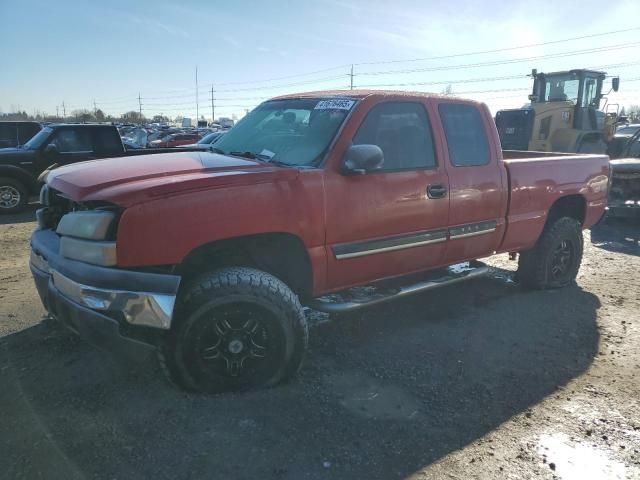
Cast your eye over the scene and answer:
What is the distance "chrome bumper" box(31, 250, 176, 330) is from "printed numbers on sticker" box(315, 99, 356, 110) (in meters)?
1.90

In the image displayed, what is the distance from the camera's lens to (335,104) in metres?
3.80

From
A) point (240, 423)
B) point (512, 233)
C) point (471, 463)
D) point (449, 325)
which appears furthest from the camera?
point (512, 233)

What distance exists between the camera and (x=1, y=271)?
5.82 metres

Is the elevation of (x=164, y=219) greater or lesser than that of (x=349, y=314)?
greater

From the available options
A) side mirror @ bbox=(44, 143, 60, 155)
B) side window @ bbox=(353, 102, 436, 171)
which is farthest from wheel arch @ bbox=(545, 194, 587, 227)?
side mirror @ bbox=(44, 143, 60, 155)

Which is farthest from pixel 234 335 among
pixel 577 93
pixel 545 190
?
pixel 577 93

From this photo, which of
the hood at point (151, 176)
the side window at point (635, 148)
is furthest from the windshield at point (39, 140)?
the side window at point (635, 148)

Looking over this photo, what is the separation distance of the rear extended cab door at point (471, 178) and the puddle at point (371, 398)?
147cm

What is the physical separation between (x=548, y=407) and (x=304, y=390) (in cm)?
159

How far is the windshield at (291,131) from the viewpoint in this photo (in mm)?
3601

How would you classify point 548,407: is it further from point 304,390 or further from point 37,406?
point 37,406

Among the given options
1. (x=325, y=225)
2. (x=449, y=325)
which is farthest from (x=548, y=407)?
(x=325, y=225)

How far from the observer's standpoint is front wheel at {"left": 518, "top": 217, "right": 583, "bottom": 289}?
5328 millimetres

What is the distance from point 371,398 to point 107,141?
9.36 m
